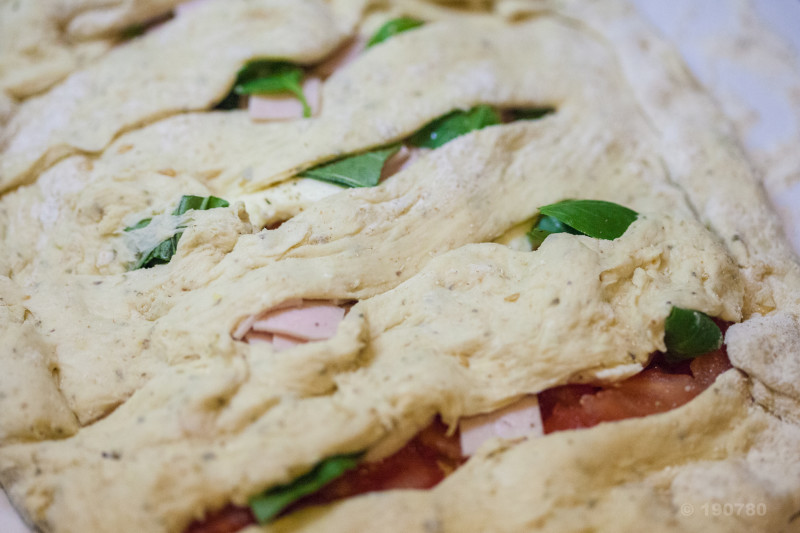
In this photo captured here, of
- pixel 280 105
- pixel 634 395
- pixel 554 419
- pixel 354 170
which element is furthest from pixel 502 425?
pixel 280 105

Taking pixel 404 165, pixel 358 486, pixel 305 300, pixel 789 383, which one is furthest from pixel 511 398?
pixel 404 165

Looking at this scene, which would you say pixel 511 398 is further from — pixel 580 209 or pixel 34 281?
pixel 34 281

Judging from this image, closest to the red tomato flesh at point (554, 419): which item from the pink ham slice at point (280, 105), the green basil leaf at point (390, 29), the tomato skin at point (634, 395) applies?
the tomato skin at point (634, 395)

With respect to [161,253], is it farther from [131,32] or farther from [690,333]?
[690,333]

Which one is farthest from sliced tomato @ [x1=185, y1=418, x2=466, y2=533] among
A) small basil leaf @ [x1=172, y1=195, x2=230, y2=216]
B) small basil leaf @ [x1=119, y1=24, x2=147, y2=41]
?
small basil leaf @ [x1=119, y1=24, x2=147, y2=41]

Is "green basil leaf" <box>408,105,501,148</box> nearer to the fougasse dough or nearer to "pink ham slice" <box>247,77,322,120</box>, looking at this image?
the fougasse dough

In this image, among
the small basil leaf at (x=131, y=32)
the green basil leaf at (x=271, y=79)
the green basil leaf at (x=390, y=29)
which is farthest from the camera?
the small basil leaf at (x=131, y=32)

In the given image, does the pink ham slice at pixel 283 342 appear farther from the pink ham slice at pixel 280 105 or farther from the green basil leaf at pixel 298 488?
the pink ham slice at pixel 280 105
